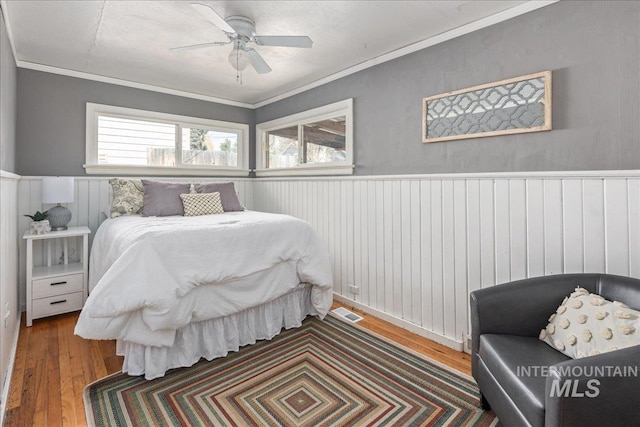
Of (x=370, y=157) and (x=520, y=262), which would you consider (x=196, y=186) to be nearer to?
(x=370, y=157)

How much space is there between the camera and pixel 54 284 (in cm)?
281

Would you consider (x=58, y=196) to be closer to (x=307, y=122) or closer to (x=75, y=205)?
(x=75, y=205)

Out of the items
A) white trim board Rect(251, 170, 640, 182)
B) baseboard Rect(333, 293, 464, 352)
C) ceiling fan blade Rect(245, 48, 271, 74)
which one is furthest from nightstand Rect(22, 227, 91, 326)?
white trim board Rect(251, 170, 640, 182)

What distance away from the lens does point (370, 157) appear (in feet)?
10.00

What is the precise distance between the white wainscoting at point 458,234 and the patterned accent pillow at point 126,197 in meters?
1.79

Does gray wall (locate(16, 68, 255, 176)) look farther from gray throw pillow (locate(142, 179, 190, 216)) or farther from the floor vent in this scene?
the floor vent

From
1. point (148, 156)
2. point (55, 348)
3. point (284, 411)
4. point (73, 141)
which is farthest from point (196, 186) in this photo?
point (284, 411)

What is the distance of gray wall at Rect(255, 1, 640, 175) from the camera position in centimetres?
173

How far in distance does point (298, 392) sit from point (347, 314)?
3.95ft

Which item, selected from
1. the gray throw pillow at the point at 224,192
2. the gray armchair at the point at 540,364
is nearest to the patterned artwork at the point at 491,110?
the gray armchair at the point at 540,364

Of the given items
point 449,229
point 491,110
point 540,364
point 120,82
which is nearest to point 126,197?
point 120,82

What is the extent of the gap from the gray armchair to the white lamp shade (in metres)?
3.42

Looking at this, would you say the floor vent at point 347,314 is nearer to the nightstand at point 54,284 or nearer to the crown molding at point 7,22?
the nightstand at point 54,284

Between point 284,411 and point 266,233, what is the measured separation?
3.87ft
